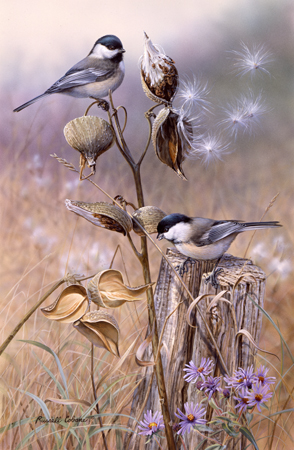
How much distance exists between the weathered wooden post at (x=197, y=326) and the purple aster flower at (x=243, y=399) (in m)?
0.07

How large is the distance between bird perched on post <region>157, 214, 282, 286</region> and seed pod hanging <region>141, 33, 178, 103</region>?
35 centimetres

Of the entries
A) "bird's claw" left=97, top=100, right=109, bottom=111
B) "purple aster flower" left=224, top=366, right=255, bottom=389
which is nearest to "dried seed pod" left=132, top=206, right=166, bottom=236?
"bird's claw" left=97, top=100, right=109, bottom=111

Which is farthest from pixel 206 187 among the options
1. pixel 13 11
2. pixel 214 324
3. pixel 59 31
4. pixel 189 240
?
pixel 13 11

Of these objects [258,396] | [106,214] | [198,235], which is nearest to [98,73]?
[106,214]

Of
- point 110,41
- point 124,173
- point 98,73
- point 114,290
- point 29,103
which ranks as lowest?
point 114,290

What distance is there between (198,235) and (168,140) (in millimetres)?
294

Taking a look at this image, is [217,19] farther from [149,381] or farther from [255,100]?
[149,381]

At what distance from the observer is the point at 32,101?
115 cm

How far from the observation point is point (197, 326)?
1049mm

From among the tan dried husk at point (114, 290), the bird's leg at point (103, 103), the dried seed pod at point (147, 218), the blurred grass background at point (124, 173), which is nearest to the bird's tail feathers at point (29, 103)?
the blurred grass background at point (124, 173)

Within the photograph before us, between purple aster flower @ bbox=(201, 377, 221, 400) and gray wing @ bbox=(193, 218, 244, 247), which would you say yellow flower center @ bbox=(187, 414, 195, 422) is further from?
gray wing @ bbox=(193, 218, 244, 247)

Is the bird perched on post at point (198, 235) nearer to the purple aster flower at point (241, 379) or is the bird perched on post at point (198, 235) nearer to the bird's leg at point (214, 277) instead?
the bird's leg at point (214, 277)

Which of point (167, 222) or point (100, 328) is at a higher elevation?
point (167, 222)

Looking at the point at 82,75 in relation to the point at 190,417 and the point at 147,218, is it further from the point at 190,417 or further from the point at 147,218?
the point at 190,417
